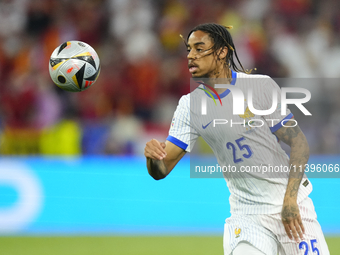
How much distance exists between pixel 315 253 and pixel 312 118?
6409mm

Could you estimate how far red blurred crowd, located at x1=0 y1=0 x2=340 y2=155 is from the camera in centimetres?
987

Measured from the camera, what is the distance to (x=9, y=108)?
10.4 metres

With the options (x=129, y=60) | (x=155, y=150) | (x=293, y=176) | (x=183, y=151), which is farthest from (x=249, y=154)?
(x=129, y=60)

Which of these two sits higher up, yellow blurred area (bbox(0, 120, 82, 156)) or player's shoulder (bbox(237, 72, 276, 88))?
yellow blurred area (bbox(0, 120, 82, 156))

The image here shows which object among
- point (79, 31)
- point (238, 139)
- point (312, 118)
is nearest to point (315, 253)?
point (238, 139)

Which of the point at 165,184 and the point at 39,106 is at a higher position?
the point at 39,106

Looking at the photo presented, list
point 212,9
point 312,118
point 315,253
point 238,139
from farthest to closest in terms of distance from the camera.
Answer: point 212,9 < point 312,118 < point 238,139 < point 315,253

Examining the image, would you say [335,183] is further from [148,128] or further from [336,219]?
[148,128]

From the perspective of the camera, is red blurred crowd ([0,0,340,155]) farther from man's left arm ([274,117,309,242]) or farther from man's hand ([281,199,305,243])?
man's hand ([281,199,305,243])

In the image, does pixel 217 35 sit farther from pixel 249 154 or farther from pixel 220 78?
pixel 249 154

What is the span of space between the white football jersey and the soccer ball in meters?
1.33

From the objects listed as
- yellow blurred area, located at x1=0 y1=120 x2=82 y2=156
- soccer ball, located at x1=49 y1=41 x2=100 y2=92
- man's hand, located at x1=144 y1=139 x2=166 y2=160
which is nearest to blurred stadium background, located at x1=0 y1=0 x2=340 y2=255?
yellow blurred area, located at x1=0 y1=120 x2=82 y2=156

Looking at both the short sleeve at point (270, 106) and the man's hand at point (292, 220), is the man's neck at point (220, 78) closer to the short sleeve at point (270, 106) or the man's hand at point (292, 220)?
the short sleeve at point (270, 106)

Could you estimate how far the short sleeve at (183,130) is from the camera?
4289 mm
